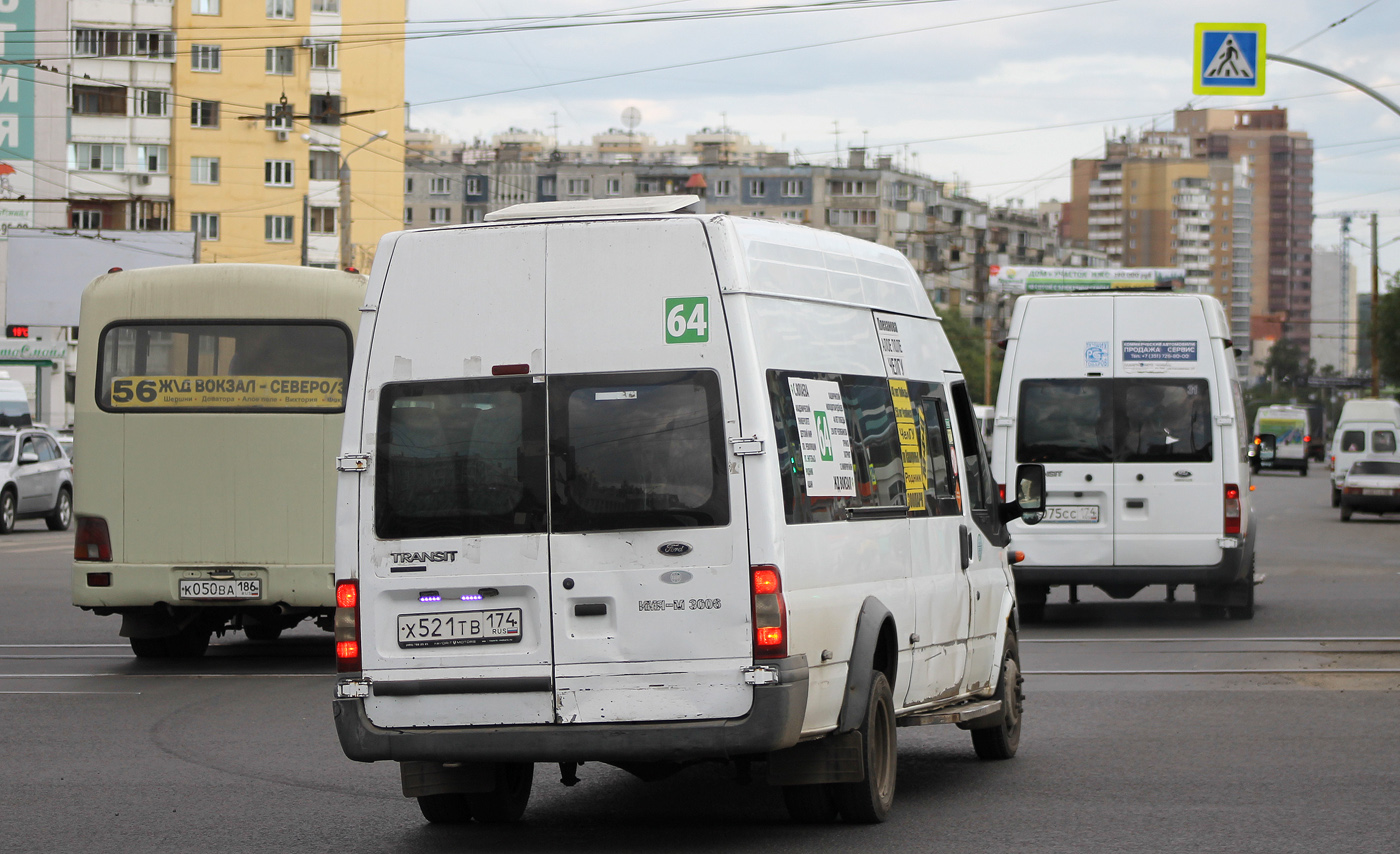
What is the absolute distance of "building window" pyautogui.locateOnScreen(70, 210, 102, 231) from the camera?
3501 inches

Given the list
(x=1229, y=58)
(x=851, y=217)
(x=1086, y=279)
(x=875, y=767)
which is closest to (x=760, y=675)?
(x=875, y=767)

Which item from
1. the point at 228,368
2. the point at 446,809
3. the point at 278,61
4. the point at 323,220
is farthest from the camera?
the point at 323,220

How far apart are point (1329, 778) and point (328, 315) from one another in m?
8.10

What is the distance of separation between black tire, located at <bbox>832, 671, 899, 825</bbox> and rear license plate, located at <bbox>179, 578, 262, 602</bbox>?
7128 millimetres

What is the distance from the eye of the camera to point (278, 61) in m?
Result: 89.8

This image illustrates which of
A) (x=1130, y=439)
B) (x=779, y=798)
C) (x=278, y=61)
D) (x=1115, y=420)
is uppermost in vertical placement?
(x=278, y=61)

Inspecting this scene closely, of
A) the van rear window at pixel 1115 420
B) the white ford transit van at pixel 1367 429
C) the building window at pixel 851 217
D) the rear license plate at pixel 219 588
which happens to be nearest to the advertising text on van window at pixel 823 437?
the rear license plate at pixel 219 588

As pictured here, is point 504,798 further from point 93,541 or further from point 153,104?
point 153,104

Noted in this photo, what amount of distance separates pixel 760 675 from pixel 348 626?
1603mm

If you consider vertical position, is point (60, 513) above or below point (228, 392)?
below

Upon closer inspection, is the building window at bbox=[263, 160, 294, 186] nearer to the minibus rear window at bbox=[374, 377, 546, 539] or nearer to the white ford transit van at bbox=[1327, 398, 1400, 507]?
the white ford transit van at bbox=[1327, 398, 1400, 507]

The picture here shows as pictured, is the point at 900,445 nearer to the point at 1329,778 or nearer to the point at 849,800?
the point at 849,800

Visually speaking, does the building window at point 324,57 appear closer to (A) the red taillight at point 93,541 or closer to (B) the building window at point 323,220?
(B) the building window at point 323,220

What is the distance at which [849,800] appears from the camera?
7809mm
